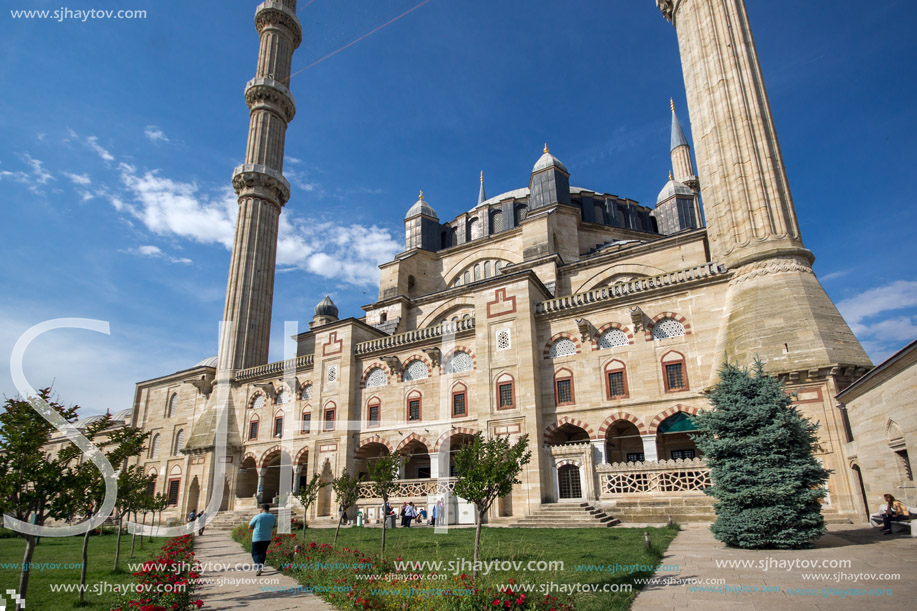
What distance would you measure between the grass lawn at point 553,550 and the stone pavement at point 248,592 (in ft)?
6.07

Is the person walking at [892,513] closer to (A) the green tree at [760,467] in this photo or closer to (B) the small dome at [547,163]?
(A) the green tree at [760,467]

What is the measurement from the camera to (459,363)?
21.3 metres

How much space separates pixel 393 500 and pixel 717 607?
15589mm

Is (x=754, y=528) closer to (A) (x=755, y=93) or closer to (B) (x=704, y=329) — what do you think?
(B) (x=704, y=329)

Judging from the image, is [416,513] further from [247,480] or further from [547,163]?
[547,163]

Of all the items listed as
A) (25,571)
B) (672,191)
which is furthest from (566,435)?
(672,191)

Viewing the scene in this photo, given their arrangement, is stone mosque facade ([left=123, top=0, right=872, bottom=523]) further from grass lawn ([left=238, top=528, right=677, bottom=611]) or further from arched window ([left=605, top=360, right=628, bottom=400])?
grass lawn ([left=238, top=528, right=677, bottom=611])

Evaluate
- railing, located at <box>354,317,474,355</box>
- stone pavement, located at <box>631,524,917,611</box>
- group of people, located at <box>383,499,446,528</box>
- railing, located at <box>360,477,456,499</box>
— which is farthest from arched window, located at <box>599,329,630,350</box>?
stone pavement, located at <box>631,524,917,611</box>

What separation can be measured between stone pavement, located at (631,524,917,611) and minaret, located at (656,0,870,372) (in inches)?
216

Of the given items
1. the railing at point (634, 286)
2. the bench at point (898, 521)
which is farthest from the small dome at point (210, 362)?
the bench at point (898, 521)

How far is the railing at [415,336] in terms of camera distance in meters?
21.4

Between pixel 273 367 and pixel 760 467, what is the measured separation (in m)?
22.4

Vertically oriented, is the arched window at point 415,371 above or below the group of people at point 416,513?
above

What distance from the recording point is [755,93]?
1895 centimetres
